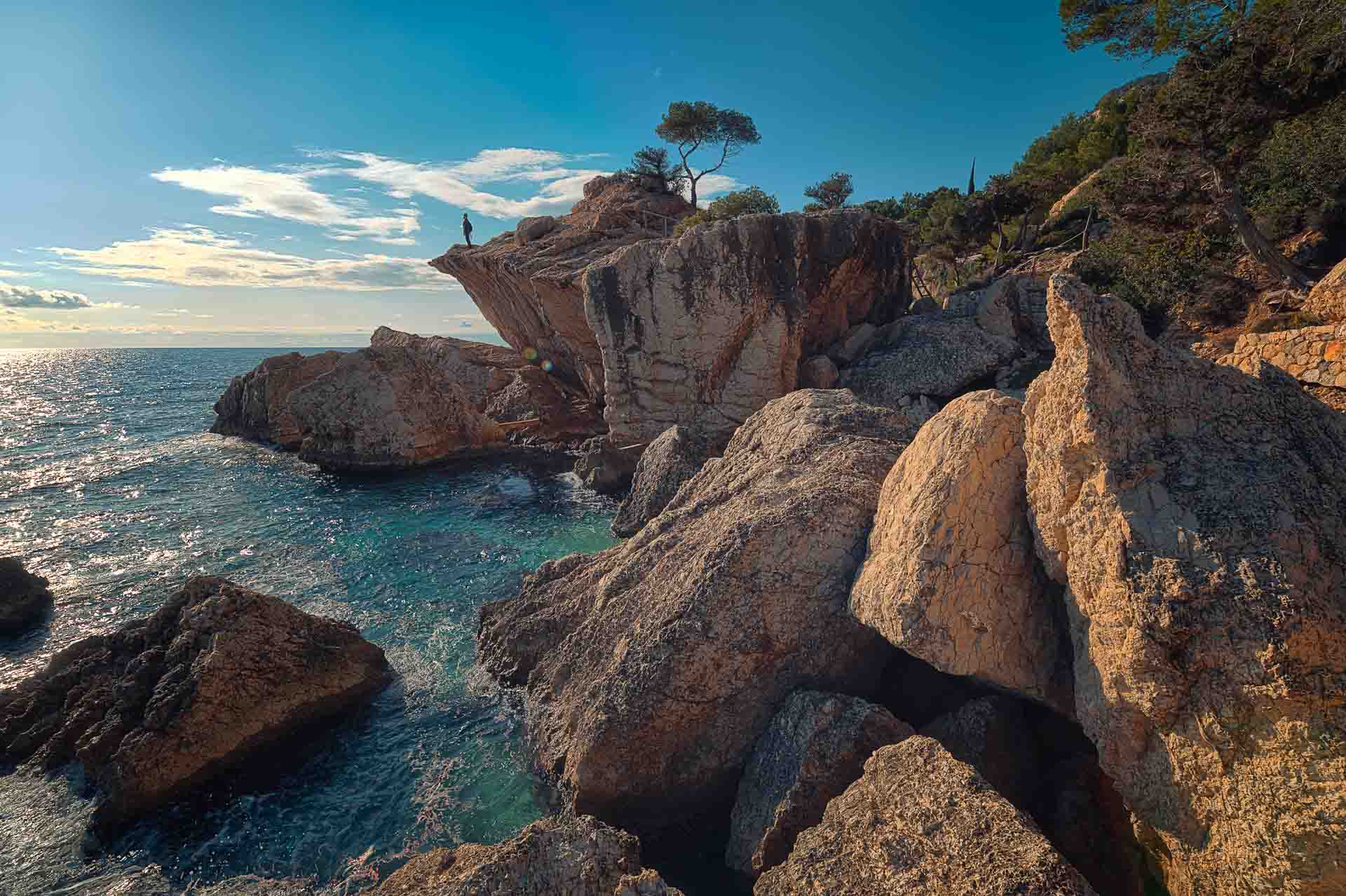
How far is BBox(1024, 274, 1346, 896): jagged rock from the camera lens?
4328mm

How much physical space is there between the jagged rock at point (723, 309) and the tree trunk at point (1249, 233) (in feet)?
32.3

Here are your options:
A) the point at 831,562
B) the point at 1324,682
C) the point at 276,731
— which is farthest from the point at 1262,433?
the point at 276,731

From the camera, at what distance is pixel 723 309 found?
21797 millimetres

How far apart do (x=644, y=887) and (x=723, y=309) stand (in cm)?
1897

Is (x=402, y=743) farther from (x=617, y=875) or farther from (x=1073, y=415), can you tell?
(x=1073, y=415)

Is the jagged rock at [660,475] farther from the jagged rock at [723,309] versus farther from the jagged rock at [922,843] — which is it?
the jagged rock at [922,843]

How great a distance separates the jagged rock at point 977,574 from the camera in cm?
631

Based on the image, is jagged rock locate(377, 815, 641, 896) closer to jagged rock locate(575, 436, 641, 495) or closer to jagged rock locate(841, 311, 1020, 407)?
jagged rock locate(841, 311, 1020, 407)

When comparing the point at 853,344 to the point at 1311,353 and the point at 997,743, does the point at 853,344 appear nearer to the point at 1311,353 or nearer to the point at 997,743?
the point at 1311,353

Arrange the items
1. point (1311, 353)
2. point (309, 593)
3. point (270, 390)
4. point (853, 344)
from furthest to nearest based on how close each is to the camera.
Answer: point (270, 390)
point (853, 344)
point (309, 593)
point (1311, 353)

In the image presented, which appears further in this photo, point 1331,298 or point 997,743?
point 1331,298

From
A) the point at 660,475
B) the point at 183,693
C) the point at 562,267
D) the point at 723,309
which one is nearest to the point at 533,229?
the point at 562,267

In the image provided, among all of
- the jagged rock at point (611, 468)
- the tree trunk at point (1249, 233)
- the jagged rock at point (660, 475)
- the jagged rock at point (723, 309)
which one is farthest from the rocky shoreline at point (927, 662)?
the jagged rock at point (611, 468)

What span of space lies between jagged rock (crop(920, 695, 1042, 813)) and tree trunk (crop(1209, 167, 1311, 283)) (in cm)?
1556
